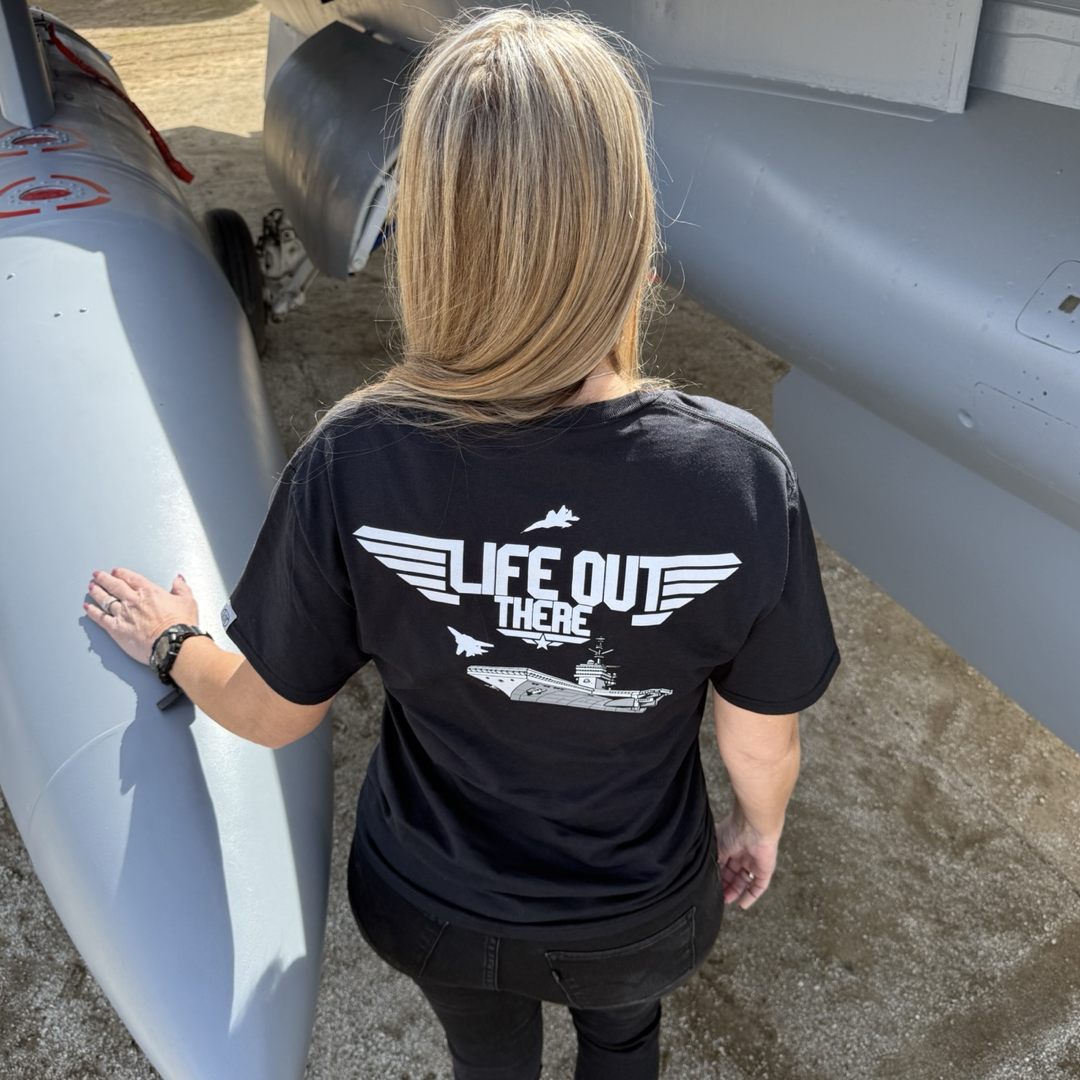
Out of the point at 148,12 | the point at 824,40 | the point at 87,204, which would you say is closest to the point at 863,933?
the point at 824,40

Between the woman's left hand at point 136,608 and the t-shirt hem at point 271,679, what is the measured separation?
55 centimetres

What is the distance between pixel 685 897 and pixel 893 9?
1.69 metres

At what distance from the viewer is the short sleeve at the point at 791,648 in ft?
2.97

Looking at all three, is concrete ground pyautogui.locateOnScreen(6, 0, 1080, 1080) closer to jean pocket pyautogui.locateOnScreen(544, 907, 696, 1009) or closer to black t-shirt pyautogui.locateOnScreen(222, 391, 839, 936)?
jean pocket pyautogui.locateOnScreen(544, 907, 696, 1009)

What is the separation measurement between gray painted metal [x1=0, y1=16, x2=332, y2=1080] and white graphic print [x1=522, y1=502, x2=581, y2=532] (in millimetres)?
795

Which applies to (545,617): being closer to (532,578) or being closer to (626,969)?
(532,578)

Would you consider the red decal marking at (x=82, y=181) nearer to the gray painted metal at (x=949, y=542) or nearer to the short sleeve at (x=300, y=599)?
the gray painted metal at (x=949, y=542)

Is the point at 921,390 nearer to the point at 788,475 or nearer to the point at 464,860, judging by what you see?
the point at 788,475

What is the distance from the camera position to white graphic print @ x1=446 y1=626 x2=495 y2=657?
3.01 ft

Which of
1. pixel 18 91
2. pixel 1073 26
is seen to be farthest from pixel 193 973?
pixel 18 91

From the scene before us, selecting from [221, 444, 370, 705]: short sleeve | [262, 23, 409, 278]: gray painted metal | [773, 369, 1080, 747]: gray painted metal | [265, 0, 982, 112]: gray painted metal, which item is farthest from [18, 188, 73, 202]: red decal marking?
[221, 444, 370, 705]: short sleeve

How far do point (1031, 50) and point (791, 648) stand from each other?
57.4 inches

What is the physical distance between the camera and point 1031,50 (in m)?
1.84

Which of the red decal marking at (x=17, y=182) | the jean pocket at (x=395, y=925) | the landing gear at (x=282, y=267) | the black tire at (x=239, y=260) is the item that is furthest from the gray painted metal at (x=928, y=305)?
the landing gear at (x=282, y=267)
